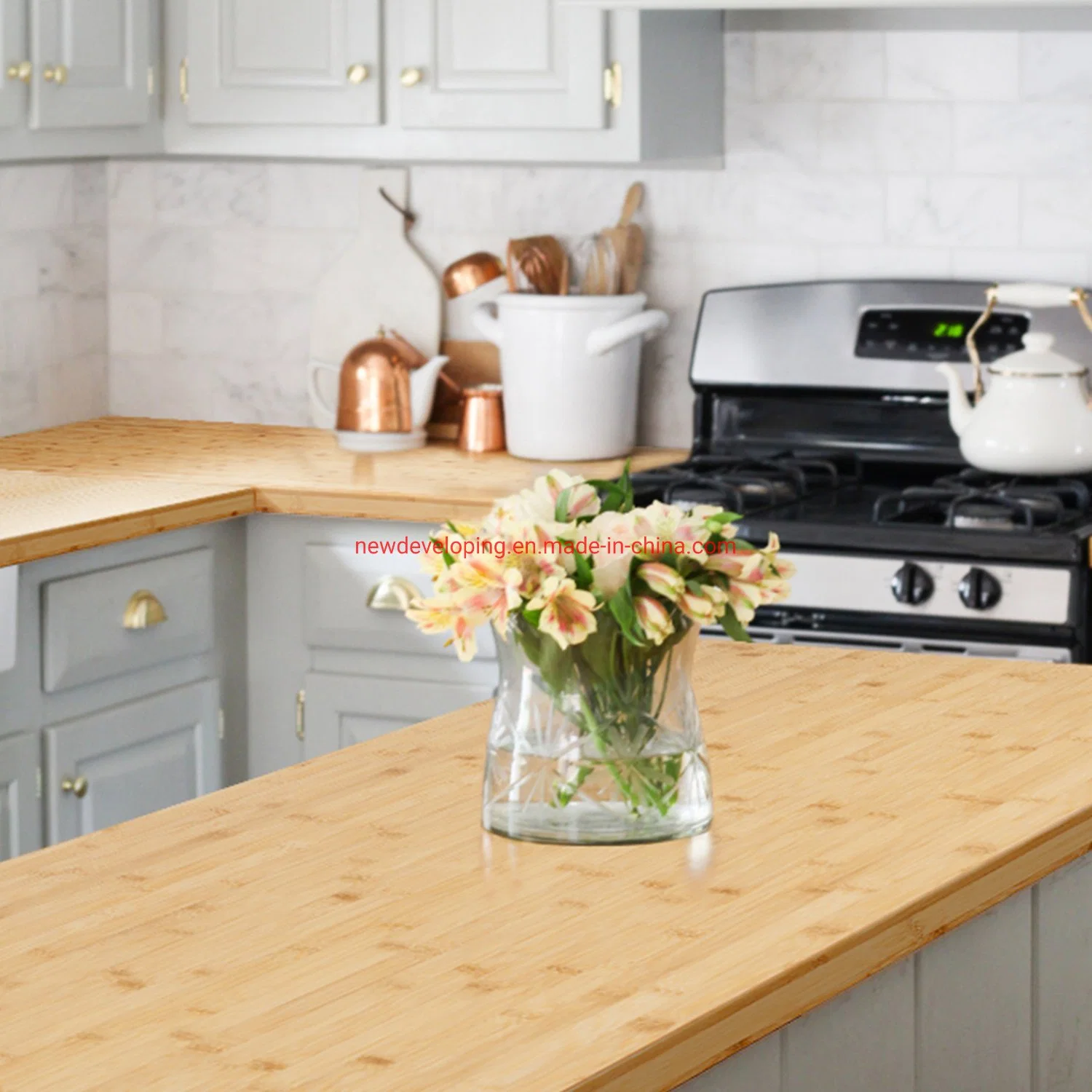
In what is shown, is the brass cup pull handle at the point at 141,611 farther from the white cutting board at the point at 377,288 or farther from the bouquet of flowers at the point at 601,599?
the bouquet of flowers at the point at 601,599

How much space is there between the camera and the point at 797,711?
1.98 m

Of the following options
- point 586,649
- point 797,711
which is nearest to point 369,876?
point 586,649

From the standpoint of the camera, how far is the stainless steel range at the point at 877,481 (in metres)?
2.82

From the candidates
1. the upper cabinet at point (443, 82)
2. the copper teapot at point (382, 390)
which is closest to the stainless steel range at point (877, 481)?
the upper cabinet at point (443, 82)

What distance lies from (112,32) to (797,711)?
7.09 feet

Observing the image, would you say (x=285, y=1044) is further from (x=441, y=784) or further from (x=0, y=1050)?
(x=441, y=784)

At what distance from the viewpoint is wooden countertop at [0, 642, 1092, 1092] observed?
47.1 inches

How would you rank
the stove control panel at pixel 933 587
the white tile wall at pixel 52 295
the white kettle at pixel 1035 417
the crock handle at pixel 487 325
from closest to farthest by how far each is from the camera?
the stove control panel at pixel 933 587 < the white kettle at pixel 1035 417 < the crock handle at pixel 487 325 < the white tile wall at pixel 52 295

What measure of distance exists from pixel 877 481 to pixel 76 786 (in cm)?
140

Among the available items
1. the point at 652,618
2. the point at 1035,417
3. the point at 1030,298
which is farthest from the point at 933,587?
the point at 652,618

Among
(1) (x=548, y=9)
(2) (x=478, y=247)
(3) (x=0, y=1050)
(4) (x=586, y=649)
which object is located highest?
(1) (x=548, y=9)

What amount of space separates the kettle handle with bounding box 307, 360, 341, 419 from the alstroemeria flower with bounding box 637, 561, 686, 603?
2.39 meters

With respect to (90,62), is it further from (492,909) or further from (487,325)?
(492,909)

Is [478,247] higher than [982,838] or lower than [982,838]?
higher
